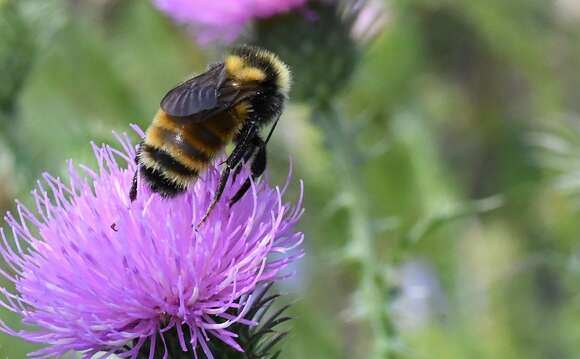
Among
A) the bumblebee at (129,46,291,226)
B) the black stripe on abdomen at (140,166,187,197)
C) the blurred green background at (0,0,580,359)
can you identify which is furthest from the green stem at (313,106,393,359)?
the black stripe on abdomen at (140,166,187,197)

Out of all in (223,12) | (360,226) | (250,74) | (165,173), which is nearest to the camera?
(165,173)

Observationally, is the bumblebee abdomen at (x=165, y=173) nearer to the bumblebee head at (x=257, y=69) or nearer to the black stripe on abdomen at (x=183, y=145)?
the black stripe on abdomen at (x=183, y=145)

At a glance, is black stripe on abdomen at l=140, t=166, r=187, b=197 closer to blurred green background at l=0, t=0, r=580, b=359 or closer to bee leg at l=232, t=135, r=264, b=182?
bee leg at l=232, t=135, r=264, b=182

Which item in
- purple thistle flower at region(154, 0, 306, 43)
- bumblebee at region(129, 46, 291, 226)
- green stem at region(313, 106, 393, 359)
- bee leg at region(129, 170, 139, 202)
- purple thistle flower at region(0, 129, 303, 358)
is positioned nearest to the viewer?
purple thistle flower at region(0, 129, 303, 358)

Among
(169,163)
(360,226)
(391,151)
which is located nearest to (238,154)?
(169,163)

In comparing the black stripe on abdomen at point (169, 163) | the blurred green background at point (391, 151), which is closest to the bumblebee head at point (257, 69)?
the black stripe on abdomen at point (169, 163)

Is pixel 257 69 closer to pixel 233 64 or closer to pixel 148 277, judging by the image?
pixel 233 64

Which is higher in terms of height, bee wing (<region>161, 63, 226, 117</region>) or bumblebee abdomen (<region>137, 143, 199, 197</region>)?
bee wing (<region>161, 63, 226, 117</region>)
